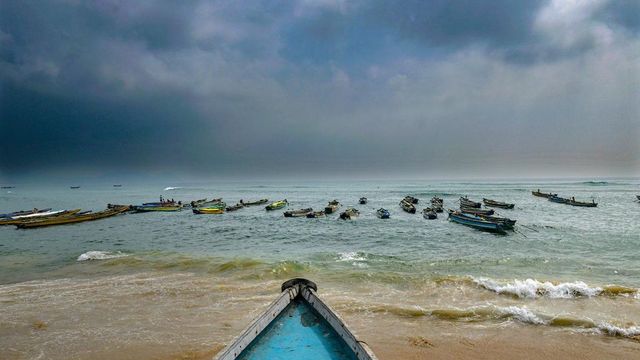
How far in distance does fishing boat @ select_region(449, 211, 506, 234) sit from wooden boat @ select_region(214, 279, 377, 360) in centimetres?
3017

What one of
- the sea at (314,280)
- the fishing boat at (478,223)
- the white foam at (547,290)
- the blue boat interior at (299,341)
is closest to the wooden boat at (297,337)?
the blue boat interior at (299,341)

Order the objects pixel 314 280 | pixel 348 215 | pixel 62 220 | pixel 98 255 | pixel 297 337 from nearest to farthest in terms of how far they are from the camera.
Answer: pixel 297 337 → pixel 314 280 → pixel 98 255 → pixel 62 220 → pixel 348 215

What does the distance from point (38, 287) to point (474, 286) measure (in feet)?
69.4

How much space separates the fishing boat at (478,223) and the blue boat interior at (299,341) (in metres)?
30.5

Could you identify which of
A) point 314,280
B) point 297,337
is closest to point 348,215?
point 314,280

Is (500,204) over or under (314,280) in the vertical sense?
under

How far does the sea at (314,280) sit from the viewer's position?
34.9ft

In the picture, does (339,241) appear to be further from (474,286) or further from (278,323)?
(278,323)

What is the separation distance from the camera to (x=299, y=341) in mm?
6707

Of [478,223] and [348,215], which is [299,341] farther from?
[348,215]

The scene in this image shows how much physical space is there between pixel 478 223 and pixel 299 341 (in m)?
33.3

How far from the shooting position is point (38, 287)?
16.0 meters

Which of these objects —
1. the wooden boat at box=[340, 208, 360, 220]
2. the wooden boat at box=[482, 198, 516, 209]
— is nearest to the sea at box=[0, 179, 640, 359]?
the wooden boat at box=[340, 208, 360, 220]

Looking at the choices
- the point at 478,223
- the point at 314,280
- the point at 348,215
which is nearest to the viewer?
the point at 314,280
